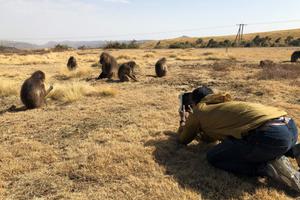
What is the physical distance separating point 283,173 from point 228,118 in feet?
3.33

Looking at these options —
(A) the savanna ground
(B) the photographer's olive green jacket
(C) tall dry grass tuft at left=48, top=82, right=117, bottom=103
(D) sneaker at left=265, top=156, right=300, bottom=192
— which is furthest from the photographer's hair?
(C) tall dry grass tuft at left=48, top=82, right=117, bottom=103

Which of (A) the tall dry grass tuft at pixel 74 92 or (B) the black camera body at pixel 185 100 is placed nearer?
(B) the black camera body at pixel 185 100

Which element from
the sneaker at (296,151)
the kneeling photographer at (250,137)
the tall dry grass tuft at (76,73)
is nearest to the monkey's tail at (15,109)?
the kneeling photographer at (250,137)

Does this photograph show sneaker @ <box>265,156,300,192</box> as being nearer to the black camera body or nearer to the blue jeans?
the blue jeans

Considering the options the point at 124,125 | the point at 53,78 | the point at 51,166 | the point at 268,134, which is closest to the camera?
the point at 268,134

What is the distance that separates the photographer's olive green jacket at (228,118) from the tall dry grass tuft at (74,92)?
5.59 metres

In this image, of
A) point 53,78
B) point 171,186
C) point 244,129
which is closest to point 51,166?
point 171,186

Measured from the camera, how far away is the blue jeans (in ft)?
15.2

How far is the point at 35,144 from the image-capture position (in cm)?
668

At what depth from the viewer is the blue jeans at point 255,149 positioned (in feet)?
15.2

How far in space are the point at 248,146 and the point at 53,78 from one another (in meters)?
13.4

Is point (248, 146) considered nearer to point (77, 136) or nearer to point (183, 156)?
point (183, 156)

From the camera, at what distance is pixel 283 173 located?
4.75 meters

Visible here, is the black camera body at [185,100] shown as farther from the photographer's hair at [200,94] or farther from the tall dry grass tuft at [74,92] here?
the tall dry grass tuft at [74,92]
